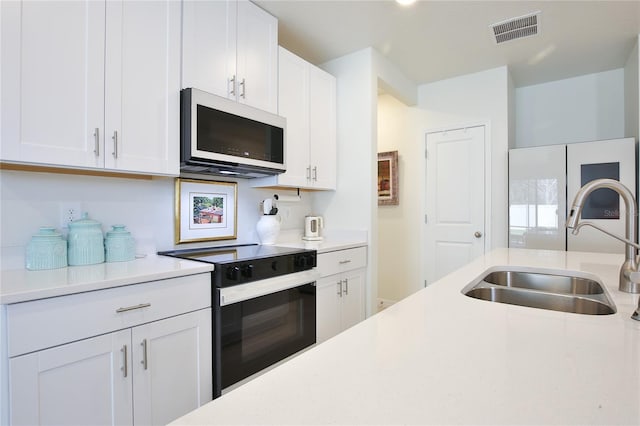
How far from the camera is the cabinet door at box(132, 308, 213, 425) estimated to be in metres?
1.39

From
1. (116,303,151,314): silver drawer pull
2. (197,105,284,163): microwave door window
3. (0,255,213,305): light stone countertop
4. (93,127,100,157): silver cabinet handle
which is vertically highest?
(197,105,284,163): microwave door window

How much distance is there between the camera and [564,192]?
9.96 ft

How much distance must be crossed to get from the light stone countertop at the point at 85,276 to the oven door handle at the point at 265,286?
173mm

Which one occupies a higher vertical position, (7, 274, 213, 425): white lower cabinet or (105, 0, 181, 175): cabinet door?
(105, 0, 181, 175): cabinet door

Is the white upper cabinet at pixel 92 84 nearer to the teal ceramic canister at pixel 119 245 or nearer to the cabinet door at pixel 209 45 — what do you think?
the cabinet door at pixel 209 45

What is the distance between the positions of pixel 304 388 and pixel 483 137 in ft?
11.9

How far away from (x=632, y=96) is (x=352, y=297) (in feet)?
10.1

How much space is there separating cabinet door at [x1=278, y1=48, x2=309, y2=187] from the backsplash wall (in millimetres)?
730

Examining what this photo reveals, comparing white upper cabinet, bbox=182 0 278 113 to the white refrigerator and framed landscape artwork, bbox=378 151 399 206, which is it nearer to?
framed landscape artwork, bbox=378 151 399 206

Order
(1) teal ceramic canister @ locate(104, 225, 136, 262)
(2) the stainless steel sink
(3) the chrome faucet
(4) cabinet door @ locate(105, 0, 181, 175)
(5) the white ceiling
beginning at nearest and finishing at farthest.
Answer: (3) the chrome faucet, (2) the stainless steel sink, (4) cabinet door @ locate(105, 0, 181, 175), (1) teal ceramic canister @ locate(104, 225, 136, 262), (5) the white ceiling

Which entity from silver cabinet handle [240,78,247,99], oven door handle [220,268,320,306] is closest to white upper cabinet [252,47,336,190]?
silver cabinet handle [240,78,247,99]

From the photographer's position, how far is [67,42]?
1454 millimetres

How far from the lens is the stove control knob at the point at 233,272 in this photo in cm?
169

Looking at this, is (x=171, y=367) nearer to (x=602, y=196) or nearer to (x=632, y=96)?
(x=602, y=196)
